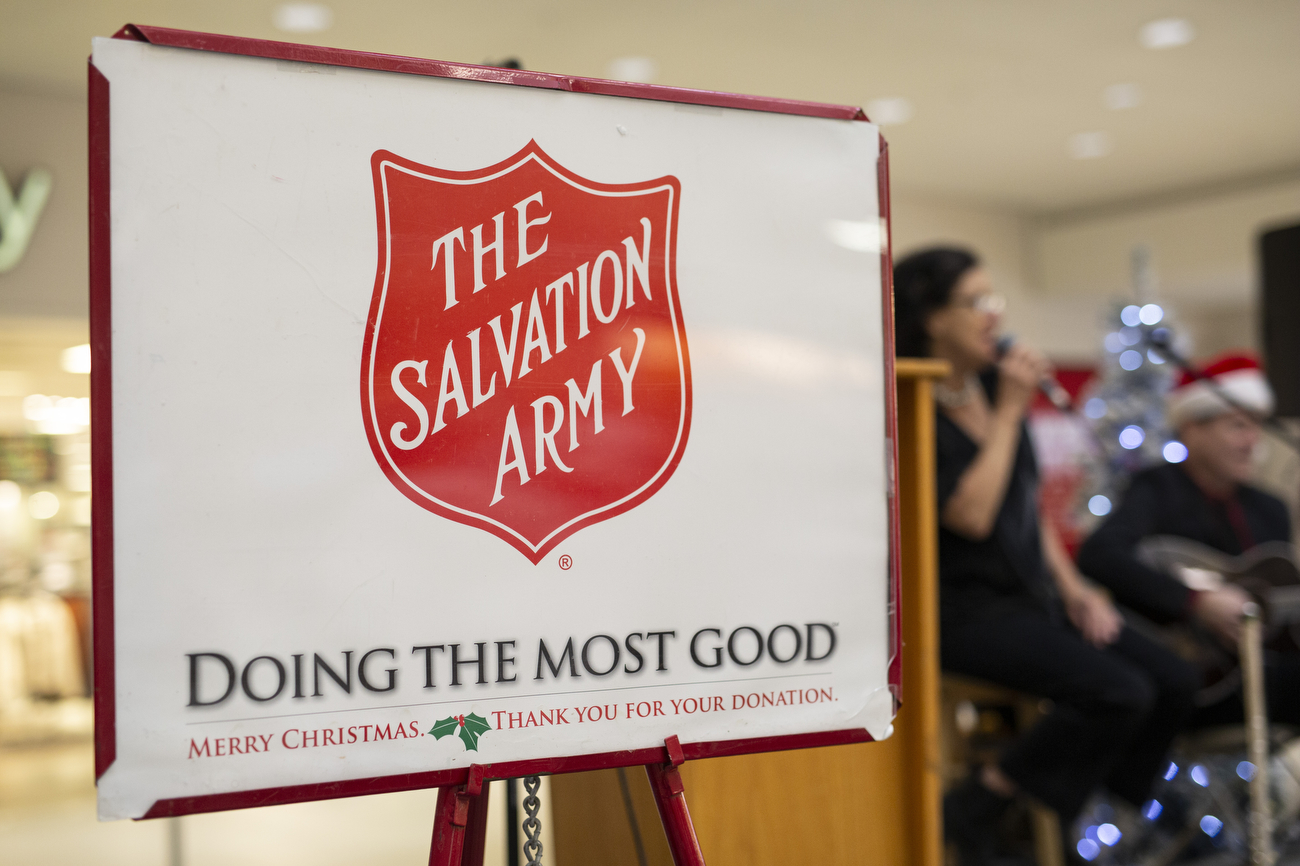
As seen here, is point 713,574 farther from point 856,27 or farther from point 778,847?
point 856,27

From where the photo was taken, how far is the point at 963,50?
3850 millimetres

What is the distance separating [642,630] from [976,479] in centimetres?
111

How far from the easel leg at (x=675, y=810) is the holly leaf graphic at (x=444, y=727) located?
0.20 metres

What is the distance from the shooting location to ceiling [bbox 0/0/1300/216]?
3379mm

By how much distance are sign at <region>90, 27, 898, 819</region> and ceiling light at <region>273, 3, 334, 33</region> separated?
280cm

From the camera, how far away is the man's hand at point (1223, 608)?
208 cm

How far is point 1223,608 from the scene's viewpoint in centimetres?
209

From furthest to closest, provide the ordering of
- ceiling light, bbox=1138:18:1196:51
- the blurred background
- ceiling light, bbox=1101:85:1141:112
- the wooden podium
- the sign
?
ceiling light, bbox=1101:85:1141:112
ceiling light, bbox=1138:18:1196:51
the blurred background
the wooden podium
the sign

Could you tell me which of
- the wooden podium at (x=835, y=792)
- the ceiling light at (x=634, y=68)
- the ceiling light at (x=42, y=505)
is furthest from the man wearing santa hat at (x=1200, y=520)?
the ceiling light at (x=42, y=505)

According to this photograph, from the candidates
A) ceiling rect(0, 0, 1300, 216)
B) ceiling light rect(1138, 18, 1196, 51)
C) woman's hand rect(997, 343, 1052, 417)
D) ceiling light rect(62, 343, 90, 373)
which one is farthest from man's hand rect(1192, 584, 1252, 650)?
ceiling light rect(62, 343, 90, 373)

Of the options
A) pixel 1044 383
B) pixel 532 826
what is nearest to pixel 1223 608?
pixel 1044 383

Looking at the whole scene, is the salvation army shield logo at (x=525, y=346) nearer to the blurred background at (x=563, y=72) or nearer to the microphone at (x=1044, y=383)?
the microphone at (x=1044, y=383)

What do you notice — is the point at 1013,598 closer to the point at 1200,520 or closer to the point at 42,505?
the point at 1200,520

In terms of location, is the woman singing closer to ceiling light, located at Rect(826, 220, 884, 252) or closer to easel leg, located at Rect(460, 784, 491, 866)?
ceiling light, located at Rect(826, 220, 884, 252)
